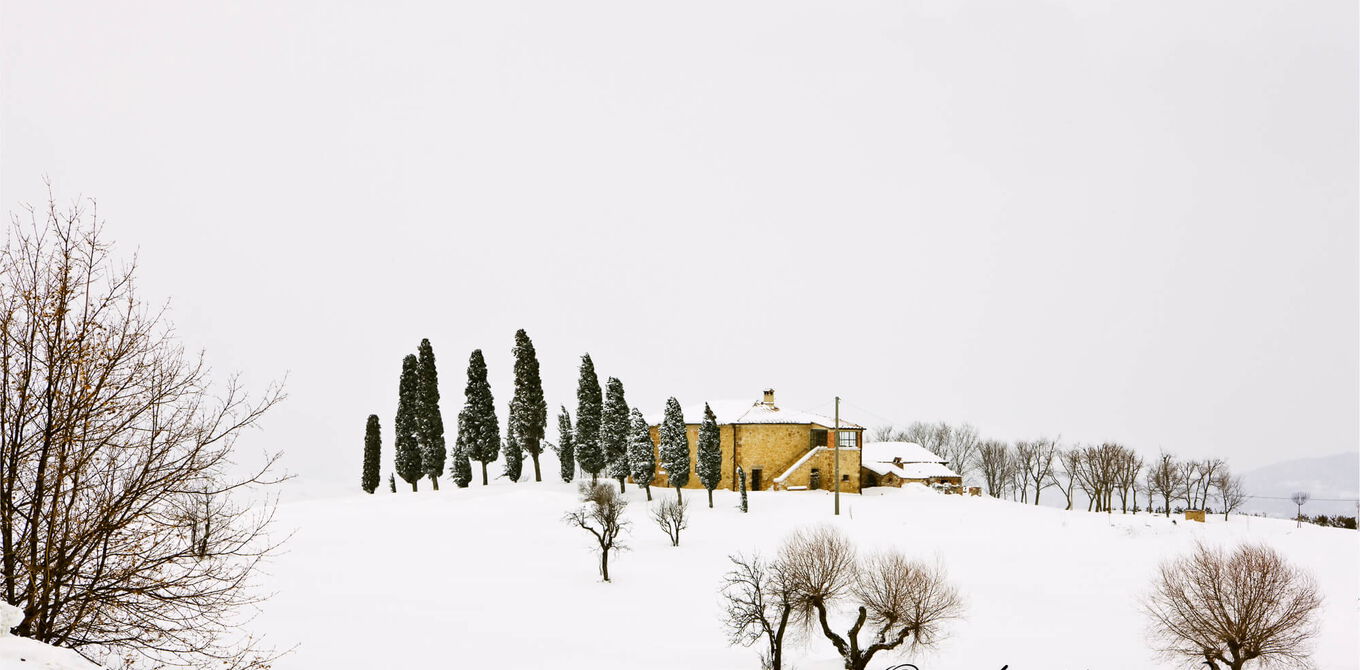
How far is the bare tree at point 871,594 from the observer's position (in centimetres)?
2738

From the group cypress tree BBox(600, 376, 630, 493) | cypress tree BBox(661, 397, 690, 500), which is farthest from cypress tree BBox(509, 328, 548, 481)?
cypress tree BBox(661, 397, 690, 500)

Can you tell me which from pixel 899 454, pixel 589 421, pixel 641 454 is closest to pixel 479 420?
pixel 589 421

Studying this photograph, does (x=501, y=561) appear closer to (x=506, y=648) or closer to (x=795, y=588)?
(x=506, y=648)

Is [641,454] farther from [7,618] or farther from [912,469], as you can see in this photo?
[7,618]

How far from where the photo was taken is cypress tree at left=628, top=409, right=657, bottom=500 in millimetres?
58125

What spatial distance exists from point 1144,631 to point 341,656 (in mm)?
32207

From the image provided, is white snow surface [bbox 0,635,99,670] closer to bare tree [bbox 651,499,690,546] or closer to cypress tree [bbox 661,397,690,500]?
bare tree [bbox 651,499,690,546]

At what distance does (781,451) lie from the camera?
69438mm

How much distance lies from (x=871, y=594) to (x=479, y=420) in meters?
40.9

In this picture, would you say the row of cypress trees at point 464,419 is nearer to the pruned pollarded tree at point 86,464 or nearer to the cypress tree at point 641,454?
the cypress tree at point 641,454

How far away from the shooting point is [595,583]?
36.9 meters

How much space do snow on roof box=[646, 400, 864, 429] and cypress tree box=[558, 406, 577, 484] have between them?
326 inches

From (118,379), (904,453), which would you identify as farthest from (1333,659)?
(904,453)

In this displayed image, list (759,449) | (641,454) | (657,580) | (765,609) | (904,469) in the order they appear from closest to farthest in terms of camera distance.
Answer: (765,609)
(657,580)
(641,454)
(759,449)
(904,469)
